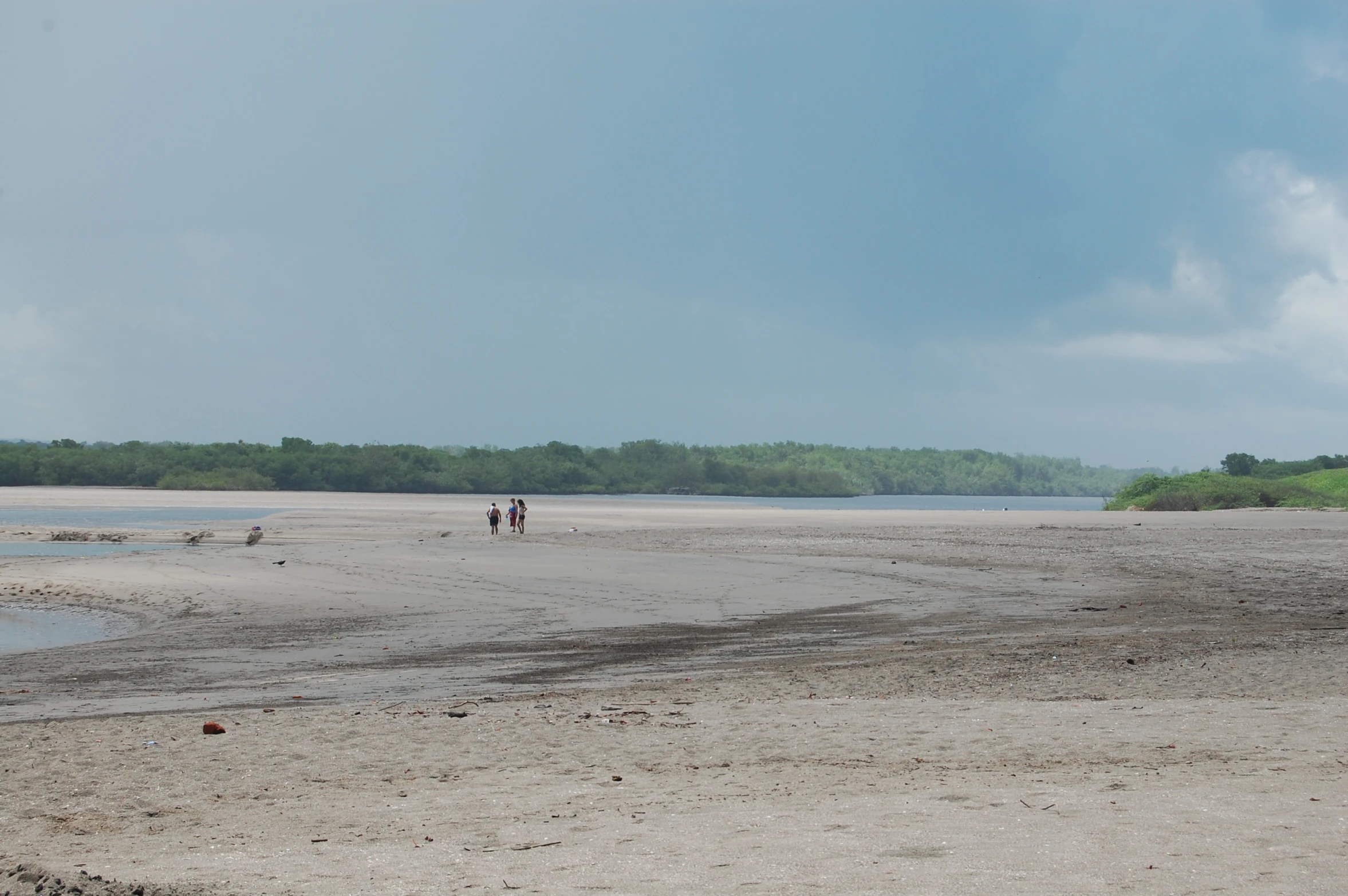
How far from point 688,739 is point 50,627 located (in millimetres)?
13472

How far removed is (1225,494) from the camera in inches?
2156

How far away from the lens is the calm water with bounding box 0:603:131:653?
15664mm

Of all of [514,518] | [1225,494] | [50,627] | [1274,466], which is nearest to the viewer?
[50,627]

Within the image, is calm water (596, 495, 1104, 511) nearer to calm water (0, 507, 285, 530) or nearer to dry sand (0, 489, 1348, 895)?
calm water (0, 507, 285, 530)

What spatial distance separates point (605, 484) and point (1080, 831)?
124146mm

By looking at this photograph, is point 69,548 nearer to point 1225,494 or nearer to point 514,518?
point 514,518

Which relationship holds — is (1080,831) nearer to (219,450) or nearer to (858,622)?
(858,622)

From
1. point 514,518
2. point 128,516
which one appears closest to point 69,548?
point 514,518

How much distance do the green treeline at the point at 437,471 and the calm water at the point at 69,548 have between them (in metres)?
64.9

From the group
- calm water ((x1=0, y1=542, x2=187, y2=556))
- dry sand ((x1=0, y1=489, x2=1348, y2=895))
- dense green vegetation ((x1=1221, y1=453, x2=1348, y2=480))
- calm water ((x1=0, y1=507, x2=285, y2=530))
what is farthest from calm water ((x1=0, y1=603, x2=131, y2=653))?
dense green vegetation ((x1=1221, y1=453, x2=1348, y2=480))

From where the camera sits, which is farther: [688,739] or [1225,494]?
[1225,494]

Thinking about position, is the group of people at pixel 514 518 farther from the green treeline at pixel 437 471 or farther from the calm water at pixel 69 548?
the green treeline at pixel 437 471

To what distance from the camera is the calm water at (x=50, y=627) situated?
15.7 metres

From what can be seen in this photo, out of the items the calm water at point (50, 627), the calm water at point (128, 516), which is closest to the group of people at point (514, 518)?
the calm water at point (128, 516)
